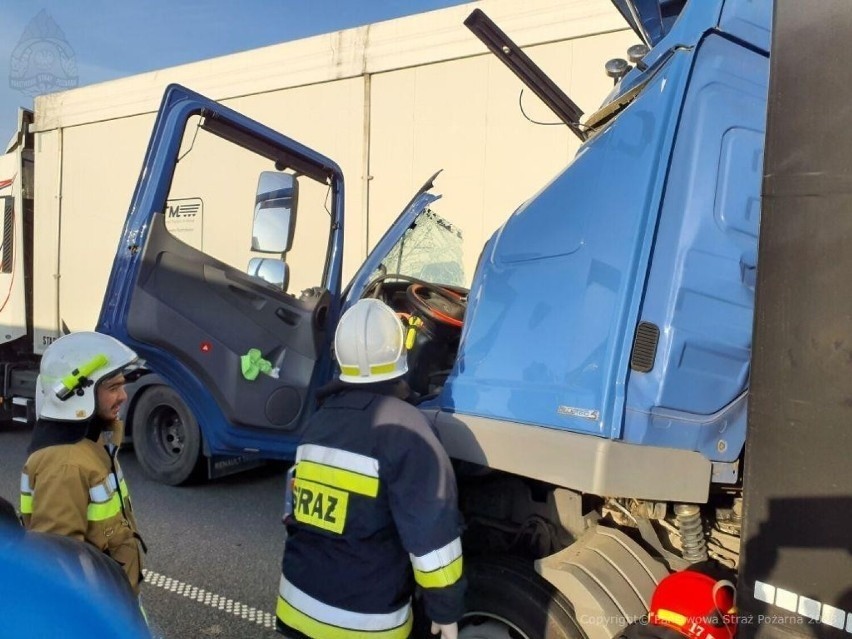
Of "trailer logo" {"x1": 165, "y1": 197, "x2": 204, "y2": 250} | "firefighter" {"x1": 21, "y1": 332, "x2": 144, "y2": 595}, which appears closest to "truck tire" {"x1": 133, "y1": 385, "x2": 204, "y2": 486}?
"trailer logo" {"x1": 165, "y1": 197, "x2": 204, "y2": 250}

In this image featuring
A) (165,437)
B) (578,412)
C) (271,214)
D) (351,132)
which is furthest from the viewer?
(351,132)

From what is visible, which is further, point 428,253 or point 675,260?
point 428,253

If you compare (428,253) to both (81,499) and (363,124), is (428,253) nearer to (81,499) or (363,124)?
(81,499)

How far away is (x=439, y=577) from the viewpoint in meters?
1.86

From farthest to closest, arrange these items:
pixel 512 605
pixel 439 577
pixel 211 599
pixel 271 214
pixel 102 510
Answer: pixel 271 214
pixel 211 599
pixel 512 605
pixel 102 510
pixel 439 577

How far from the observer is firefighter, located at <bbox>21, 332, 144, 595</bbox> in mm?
1862

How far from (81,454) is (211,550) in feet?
8.09

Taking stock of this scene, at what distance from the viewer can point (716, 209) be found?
2.06 m

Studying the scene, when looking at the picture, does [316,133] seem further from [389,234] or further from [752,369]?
[752,369]

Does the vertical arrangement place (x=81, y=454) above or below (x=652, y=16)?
below

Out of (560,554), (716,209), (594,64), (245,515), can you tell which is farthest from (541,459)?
(594,64)

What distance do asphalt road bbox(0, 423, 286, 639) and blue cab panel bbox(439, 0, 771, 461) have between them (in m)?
2.11

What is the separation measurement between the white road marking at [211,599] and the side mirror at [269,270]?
6.01 ft

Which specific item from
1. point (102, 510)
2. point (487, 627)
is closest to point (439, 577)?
point (487, 627)
